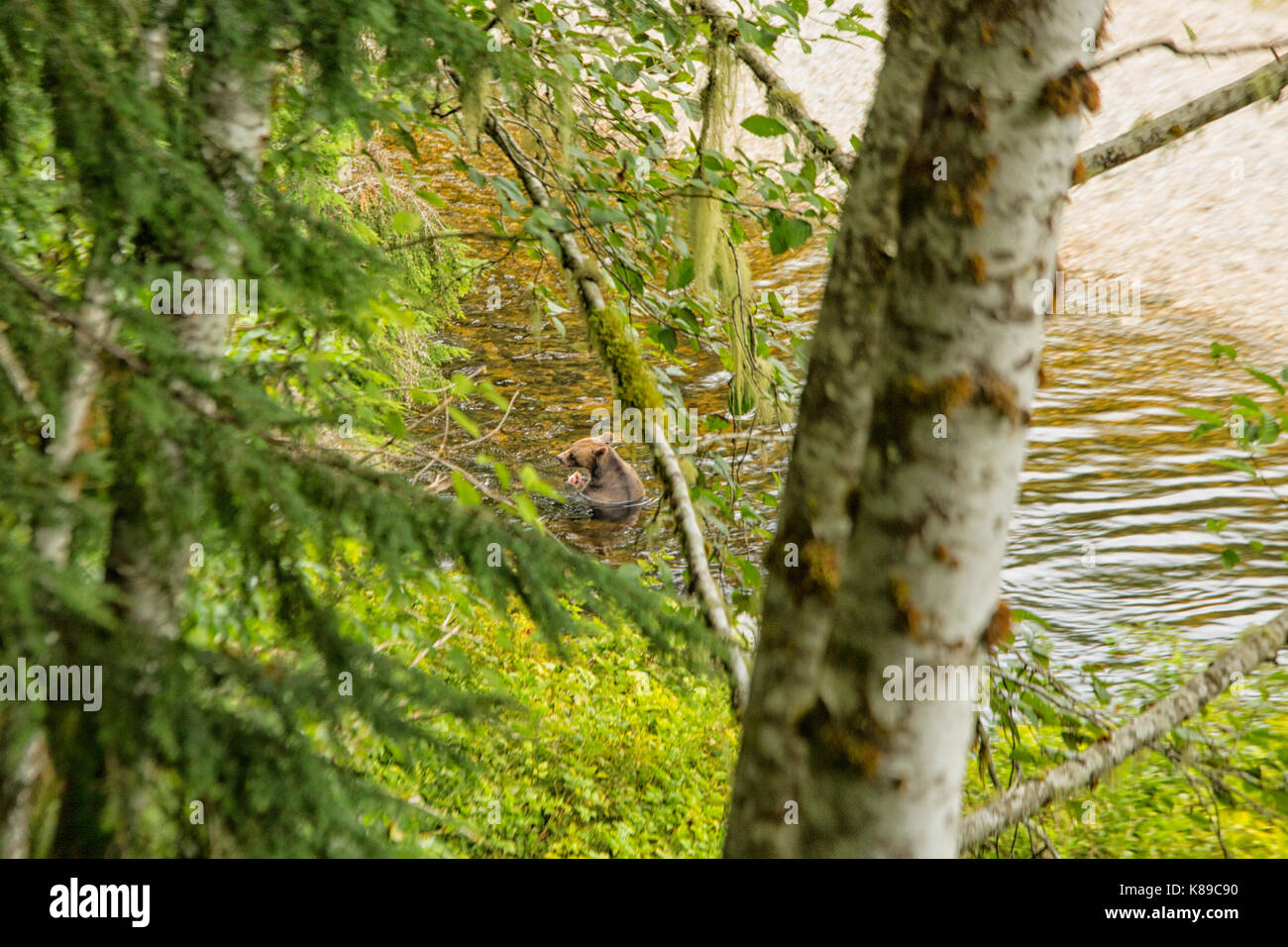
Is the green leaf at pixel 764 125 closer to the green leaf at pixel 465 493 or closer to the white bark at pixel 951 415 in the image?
the white bark at pixel 951 415

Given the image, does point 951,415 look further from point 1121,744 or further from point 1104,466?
point 1104,466

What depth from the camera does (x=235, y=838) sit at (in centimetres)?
131

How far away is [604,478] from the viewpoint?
962cm

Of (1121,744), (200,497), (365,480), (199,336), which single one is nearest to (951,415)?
(365,480)

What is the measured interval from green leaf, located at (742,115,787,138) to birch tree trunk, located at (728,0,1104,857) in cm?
112

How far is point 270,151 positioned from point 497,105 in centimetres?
183

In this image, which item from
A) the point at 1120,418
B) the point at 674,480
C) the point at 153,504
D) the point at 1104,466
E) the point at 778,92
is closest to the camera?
the point at 153,504

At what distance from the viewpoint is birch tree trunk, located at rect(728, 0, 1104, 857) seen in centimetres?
151

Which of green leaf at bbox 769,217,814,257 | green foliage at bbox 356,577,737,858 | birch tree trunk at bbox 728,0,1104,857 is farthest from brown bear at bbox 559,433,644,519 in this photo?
birch tree trunk at bbox 728,0,1104,857

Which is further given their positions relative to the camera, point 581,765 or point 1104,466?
point 1104,466

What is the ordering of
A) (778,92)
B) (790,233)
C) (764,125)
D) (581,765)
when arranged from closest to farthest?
(764,125), (790,233), (778,92), (581,765)

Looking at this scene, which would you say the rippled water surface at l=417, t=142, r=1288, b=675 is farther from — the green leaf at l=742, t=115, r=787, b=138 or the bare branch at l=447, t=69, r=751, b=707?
the green leaf at l=742, t=115, r=787, b=138

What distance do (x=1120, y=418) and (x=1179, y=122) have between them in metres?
9.83
